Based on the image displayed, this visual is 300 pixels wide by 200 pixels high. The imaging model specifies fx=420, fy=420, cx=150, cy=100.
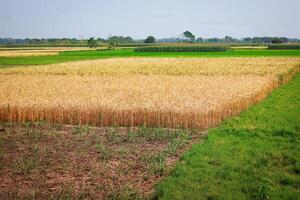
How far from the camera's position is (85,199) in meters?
8.74

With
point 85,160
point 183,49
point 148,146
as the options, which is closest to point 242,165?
point 148,146

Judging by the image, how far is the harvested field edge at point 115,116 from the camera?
1598 cm

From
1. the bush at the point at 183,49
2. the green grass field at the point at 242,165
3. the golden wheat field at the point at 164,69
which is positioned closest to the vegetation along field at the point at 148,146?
the green grass field at the point at 242,165

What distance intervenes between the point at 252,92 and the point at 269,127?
24.9 feet

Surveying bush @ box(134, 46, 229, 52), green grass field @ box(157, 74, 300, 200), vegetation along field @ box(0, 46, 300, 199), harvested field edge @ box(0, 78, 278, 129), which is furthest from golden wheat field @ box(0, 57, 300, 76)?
bush @ box(134, 46, 229, 52)

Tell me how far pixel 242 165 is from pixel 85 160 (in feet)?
13.8

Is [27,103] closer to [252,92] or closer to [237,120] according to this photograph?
[237,120]

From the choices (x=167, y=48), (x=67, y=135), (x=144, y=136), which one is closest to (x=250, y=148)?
(x=144, y=136)

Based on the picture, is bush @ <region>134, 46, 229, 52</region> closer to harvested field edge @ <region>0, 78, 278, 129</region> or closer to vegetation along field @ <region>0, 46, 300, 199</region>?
vegetation along field @ <region>0, 46, 300, 199</region>

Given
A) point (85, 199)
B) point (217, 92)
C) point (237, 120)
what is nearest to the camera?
point (85, 199)

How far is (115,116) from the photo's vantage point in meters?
16.6

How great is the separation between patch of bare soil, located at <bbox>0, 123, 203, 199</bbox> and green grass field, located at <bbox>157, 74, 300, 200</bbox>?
2.03 ft

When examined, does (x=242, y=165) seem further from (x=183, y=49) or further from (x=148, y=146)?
(x=183, y=49)

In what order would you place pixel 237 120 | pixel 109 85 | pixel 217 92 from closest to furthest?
pixel 237 120
pixel 217 92
pixel 109 85
